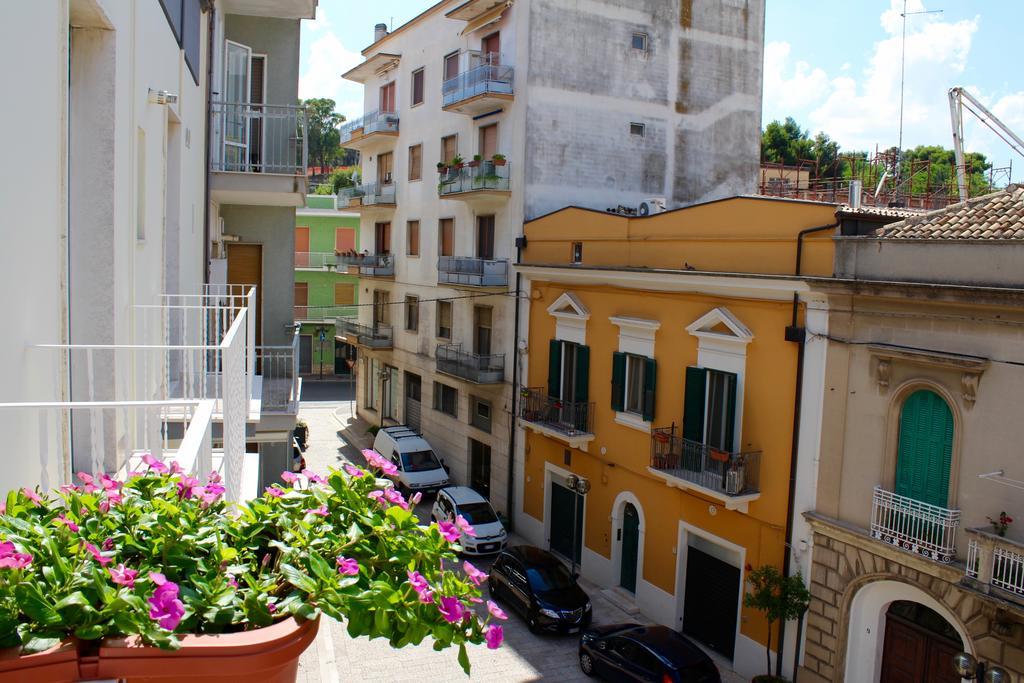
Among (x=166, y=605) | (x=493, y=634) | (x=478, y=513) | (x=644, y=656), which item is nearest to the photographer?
(x=166, y=605)

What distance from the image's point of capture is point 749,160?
89.5 feet

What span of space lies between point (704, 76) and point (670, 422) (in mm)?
12864

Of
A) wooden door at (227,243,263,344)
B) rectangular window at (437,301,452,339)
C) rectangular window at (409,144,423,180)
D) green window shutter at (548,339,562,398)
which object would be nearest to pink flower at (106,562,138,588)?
wooden door at (227,243,263,344)

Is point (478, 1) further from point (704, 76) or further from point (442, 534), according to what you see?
point (442, 534)

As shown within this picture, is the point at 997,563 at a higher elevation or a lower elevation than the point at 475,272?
lower

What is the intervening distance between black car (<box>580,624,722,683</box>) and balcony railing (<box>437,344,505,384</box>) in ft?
35.0

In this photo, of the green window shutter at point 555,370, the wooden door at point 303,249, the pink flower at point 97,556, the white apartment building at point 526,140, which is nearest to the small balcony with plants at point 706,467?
the green window shutter at point 555,370

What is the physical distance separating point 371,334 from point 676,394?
20.2 meters

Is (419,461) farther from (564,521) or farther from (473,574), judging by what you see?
(473,574)

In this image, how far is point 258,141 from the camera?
15.8 m

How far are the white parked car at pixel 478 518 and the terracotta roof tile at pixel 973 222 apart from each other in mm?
12648

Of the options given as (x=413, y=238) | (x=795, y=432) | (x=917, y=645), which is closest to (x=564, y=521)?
(x=795, y=432)

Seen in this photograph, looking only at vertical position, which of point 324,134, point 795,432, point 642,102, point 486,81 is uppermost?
point 324,134

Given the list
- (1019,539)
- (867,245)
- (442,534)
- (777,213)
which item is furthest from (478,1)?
(442,534)
